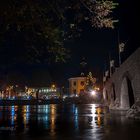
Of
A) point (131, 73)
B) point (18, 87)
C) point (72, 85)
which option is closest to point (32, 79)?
point (18, 87)

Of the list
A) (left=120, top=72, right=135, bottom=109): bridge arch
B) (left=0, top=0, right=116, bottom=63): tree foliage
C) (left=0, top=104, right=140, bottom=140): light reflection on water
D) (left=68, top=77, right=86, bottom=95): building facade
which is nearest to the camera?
(left=0, top=0, right=116, bottom=63): tree foliage

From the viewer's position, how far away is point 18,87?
→ 13025 centimetres

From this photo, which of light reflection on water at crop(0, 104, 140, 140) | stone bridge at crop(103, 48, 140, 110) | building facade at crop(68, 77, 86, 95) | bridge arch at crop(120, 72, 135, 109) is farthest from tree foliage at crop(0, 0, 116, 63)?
building facade at crop(68, 77, 86, 95)

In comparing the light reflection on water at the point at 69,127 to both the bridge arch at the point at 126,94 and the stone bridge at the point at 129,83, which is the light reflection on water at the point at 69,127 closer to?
the stone bridge at the point at 129,83

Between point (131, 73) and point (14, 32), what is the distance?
3419 cm

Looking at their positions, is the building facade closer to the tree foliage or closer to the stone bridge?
the stone bridge

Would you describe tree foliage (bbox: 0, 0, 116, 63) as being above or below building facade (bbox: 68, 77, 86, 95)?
below

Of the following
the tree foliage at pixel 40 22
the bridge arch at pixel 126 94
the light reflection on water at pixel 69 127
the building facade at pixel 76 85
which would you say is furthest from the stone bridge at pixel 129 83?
the building facade at pixel 76 85

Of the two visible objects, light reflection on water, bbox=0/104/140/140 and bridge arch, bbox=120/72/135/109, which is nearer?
light reflection on water, bbox=0/104/140/140

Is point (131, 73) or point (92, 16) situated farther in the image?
point (131, 73)

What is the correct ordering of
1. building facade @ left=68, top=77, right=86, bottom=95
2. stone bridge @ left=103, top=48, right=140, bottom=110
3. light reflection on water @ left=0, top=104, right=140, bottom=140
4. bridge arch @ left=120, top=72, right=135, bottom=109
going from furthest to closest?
building facade @ left=68, top=77, right=86, bottom=95 → bridge arch @ left=120, top=72, right=135, bottom=109 → stone bridge @ left=103, top=48, right=140, bottom=110 → light reflection on water @ left=0, top=104, right=140, bottom=140

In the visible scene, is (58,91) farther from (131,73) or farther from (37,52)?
(37,52)

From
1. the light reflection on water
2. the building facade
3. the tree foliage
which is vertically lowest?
the light reflection on water

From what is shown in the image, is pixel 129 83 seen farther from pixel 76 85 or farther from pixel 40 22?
pixel 76 85
